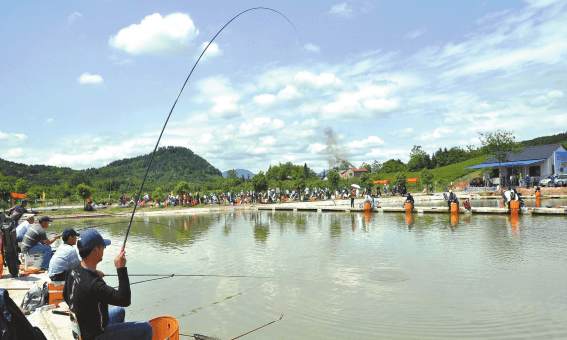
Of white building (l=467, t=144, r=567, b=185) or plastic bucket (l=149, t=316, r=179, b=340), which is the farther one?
white building (l=467, t=144, r=567, b=185)

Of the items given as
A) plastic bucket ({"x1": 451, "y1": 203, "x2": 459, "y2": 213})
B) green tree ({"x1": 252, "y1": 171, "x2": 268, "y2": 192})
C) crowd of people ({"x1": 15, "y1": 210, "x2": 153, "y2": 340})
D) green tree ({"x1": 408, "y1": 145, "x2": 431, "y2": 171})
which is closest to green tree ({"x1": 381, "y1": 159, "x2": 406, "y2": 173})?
green tree ({"x1": 408, "y1": 145, "x2": 431, "y2": 171})

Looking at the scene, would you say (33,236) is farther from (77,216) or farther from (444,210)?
(77,216)

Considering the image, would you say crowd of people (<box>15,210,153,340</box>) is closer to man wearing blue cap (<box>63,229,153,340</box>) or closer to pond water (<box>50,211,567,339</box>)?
man wearing blue cap (<box>63,229,153,340</box>)

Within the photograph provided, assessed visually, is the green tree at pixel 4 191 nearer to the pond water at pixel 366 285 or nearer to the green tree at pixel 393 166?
the pond water at pixel 366 285

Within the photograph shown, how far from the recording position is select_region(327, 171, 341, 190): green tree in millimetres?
48375

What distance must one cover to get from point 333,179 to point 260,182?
10.8 m

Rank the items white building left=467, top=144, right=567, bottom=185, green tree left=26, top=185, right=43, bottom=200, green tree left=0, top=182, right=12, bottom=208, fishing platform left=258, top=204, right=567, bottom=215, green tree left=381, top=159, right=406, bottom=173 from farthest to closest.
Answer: green tree left=381, top=159, right=406, bottom=173
white building left=467, top=144, right=567, bottom=185
green tree left=26, top=185, right=43, bottom=200
green tree left=0, top=182, right=12, bottom=208
fishing platform left=258, top=204, right=567, bottom=215

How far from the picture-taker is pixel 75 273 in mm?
3369

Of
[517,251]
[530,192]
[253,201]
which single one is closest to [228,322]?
[517,251]

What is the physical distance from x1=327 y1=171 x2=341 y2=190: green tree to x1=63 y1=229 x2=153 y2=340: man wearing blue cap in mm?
45366

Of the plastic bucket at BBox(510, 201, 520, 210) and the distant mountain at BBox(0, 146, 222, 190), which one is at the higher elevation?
the distant mountain at BBox(0, 146, 222, 190)

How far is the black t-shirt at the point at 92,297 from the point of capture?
3.28 meters

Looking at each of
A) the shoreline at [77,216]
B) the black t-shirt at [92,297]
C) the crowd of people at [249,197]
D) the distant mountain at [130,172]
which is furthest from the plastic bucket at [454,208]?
the distant mountain at [130,172]

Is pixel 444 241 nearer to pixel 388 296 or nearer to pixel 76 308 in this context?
pixel 388 296
